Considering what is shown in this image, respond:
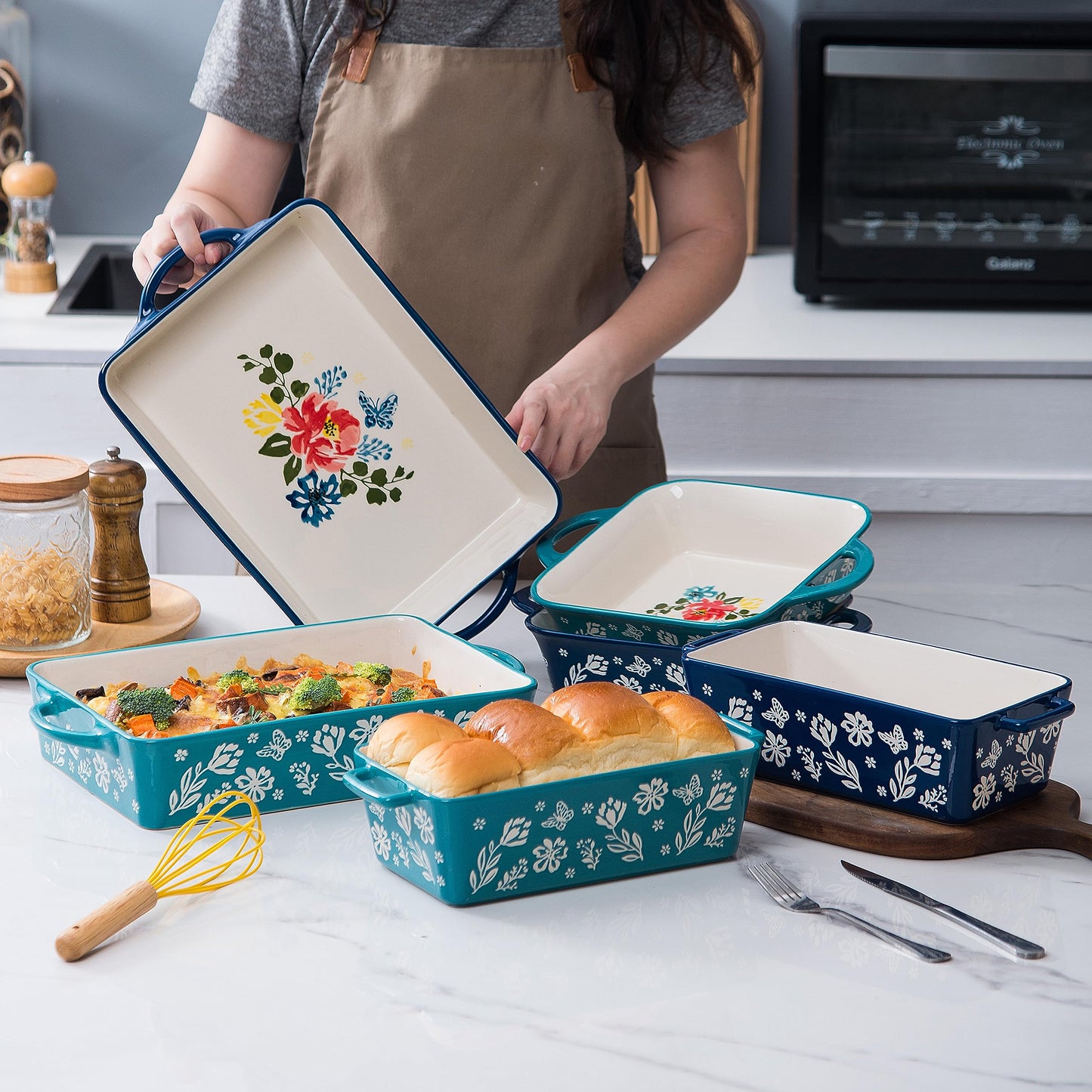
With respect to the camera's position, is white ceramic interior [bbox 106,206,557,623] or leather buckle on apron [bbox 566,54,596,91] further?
leather buckle on apron [bbox 566,54,596,91]

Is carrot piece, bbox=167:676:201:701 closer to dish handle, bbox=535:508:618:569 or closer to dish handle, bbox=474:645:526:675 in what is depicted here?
dish handle, bbox=474:645:526:675

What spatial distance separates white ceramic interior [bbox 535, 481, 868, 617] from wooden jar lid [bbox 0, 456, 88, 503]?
A: 0.37 metres

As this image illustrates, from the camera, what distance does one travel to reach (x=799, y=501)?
118cm

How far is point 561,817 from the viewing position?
0.73m

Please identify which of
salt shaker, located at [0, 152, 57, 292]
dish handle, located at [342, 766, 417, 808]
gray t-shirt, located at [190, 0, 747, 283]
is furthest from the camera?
salt shaker, located at [0, 152, 57, 292]

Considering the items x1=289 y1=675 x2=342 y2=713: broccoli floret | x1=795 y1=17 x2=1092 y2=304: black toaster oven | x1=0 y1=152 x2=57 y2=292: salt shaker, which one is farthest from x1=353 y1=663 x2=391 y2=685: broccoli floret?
x1=0 y1=152 x2=57 y2=292: salt shaker

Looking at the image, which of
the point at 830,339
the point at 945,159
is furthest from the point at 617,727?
the point at 945,159

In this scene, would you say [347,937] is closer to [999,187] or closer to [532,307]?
[532,307]

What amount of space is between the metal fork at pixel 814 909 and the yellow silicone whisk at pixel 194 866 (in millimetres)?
287

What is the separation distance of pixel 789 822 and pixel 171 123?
1.98 metres

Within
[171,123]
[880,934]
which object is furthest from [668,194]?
[171,123]

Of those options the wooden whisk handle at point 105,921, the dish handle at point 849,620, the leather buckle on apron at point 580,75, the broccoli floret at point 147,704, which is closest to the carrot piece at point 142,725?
the broccoli floret at point 147,704

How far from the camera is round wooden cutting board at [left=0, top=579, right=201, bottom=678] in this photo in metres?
1.04

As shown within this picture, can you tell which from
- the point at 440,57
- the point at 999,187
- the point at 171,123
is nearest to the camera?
the point at 440,57
